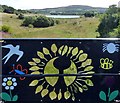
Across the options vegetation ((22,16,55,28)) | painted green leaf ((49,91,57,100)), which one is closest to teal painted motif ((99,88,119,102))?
painted green leaf ((49,91,57,100))

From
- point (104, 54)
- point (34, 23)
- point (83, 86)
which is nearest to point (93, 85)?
point (83, 86)

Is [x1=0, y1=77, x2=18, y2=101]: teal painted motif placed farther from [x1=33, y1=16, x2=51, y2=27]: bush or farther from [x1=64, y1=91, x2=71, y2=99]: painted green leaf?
[x1=33, y1=16, x2=51, y2=27]: bush

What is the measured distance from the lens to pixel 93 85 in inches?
115

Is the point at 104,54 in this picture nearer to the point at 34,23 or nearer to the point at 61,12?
the point at 61,12

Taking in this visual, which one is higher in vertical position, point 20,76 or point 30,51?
point 30,51

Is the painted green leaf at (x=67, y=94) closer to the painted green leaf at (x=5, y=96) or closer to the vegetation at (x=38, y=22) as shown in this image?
the painted green leaf at (x=5, y=96)

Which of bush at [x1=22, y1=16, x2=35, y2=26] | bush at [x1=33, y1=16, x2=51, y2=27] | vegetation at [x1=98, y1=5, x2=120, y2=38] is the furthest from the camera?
bush at [x1=33, y1=16, x2=51, y2=27]

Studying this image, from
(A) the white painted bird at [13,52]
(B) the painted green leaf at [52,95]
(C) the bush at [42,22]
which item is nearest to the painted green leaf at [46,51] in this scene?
(A) the white painted bird at [13,52]

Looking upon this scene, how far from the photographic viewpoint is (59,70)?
2891 millimetres

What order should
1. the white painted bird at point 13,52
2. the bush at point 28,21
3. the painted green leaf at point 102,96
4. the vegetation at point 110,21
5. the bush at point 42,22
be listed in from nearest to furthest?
the white painted bird at point 13,52 → the painted green leaf at point 102,96 → the vegetation at point 110,21 → the bush at point 28,21 → the bush at point 42,22

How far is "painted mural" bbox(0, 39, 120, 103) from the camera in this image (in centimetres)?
286

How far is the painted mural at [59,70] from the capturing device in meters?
2.86

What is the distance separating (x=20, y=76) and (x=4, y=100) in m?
0.26

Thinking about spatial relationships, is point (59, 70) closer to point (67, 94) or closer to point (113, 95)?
point (67, 94)
